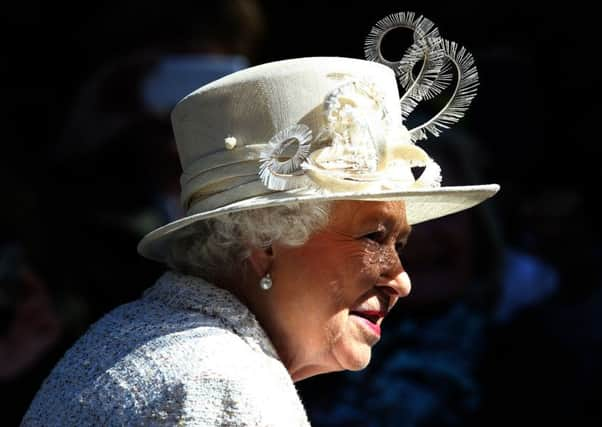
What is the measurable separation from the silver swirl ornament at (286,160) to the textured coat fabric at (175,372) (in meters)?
0.31

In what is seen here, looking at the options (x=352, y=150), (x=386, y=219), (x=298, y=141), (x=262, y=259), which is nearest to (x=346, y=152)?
(x=352, y=150)

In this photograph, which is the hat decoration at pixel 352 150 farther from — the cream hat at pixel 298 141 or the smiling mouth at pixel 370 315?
the smiling mouth at pixel 370 315

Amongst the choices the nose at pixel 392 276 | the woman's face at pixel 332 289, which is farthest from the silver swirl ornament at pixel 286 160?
the nose at pixel 392 276

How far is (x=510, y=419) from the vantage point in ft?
15.9

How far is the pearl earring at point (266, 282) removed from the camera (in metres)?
2.74

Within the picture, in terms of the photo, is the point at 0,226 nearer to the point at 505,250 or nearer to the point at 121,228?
the point at 121,228

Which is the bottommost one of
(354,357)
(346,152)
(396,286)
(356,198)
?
(354,357)

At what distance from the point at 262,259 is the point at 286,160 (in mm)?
268

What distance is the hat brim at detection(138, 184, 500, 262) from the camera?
2604mm

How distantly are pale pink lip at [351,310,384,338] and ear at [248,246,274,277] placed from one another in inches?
9.2

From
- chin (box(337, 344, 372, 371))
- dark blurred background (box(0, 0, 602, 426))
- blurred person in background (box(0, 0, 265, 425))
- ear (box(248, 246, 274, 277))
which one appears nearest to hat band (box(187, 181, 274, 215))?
ear (box(248, 246, 274, 277))

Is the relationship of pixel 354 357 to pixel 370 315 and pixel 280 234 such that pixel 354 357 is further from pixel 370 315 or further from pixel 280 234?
pixel 280 234

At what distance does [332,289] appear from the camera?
2.73 metres

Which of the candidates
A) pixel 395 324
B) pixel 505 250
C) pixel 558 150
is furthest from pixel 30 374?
pixel 558 150
